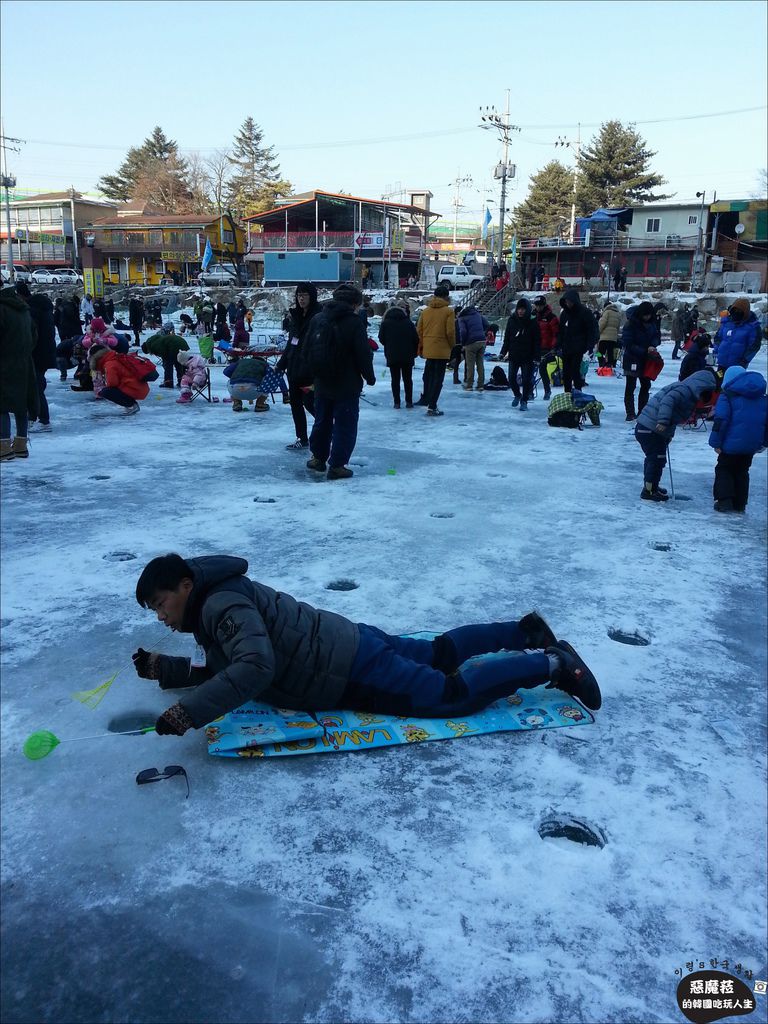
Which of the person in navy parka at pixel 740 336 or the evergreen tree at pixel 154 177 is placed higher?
the evergreen tree at pixel 154 177

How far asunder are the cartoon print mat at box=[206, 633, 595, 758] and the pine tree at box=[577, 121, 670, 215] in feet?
206

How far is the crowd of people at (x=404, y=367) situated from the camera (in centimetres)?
564

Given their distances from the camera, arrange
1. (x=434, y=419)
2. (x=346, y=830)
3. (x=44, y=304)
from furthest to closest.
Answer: (x=434, y=419) → (x=44, y=304) → (x=346, y=830)

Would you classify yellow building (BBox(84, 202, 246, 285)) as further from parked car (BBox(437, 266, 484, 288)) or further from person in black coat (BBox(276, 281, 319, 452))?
person in black coat (BBox(276, 281, 319, 452))

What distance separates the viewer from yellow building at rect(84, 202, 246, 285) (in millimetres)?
49719

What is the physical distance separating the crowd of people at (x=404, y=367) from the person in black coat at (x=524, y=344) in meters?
0.02

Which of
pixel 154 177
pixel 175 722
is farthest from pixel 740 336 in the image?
pixel 154 177

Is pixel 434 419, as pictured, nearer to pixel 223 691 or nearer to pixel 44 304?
pixel 44 304

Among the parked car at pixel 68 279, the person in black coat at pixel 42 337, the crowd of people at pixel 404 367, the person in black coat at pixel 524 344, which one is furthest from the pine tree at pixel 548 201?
the person in black coat at pixel 42 337

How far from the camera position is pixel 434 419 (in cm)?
982

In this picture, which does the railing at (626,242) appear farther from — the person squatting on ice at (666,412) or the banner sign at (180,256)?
the person squatting on ice at (666,412)

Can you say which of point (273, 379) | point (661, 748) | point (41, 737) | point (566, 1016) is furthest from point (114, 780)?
point (273, 379)

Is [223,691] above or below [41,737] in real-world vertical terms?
above

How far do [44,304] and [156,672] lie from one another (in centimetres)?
748
